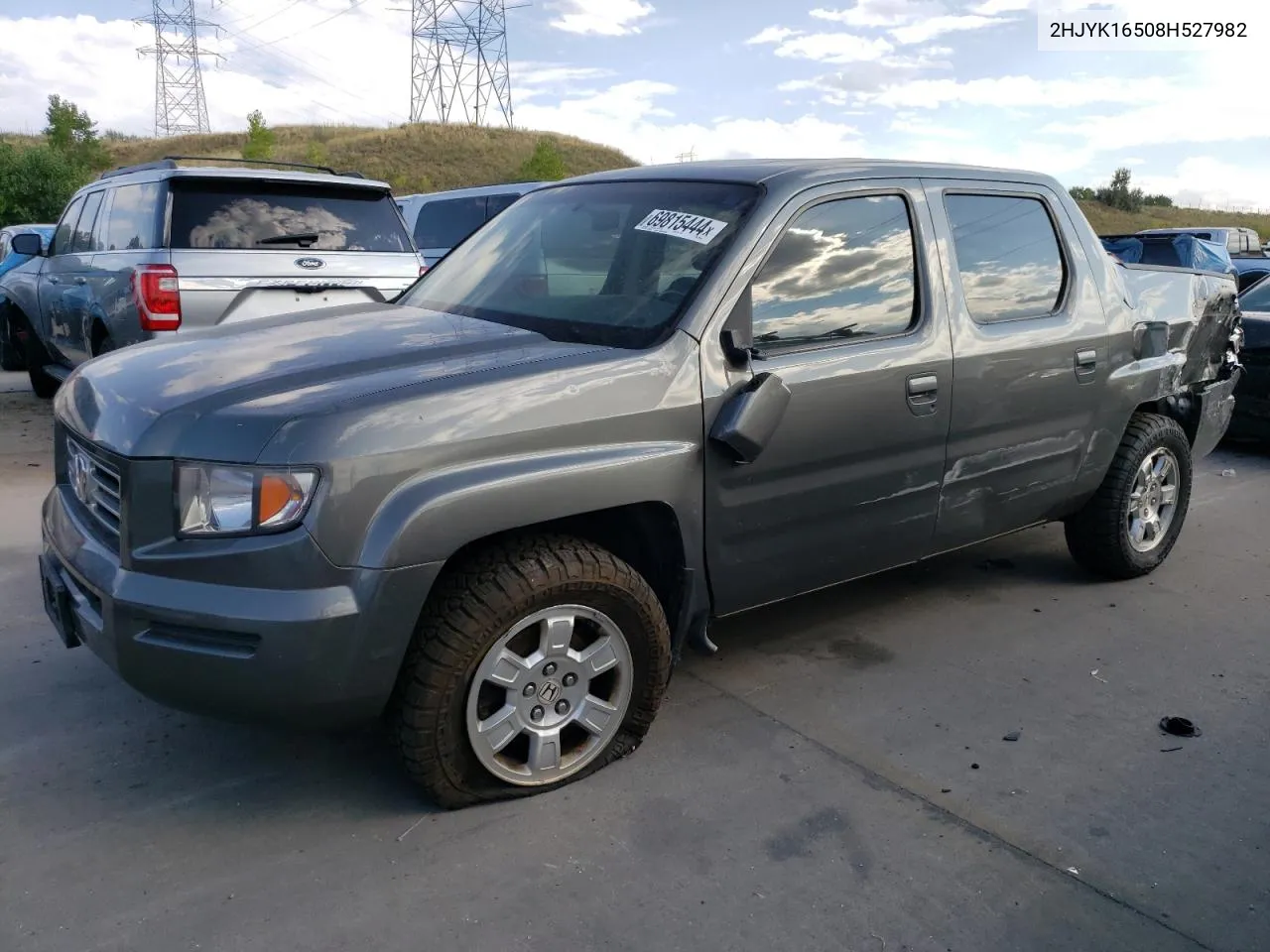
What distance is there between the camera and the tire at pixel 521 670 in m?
2.82

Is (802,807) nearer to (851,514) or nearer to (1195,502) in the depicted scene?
(851,514)

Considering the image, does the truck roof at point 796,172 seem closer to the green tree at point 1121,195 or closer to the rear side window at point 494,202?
the rear side window at point 494,202

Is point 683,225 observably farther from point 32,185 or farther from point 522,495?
point 32,185

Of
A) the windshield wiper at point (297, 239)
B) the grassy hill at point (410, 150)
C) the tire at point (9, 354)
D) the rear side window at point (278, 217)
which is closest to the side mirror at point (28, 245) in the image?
the tire at point (9, 354)

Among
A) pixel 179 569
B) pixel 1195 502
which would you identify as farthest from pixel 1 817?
pixel 1195 502

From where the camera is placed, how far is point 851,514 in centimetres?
371

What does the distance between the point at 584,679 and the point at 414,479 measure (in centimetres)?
82

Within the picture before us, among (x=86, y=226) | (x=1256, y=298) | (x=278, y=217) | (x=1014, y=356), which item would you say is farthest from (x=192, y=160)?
(x=1256, y=298)

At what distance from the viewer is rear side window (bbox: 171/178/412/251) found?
655 centimetres

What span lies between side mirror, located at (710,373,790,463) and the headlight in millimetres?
1221

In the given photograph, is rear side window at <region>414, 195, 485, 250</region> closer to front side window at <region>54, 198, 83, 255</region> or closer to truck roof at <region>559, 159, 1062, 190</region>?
front side window at <region>54, 198, 83, 255</region>

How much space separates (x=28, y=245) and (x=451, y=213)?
5171 millimetres

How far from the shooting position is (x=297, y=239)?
6773 mm

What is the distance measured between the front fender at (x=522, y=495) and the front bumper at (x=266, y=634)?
78 millimetres
